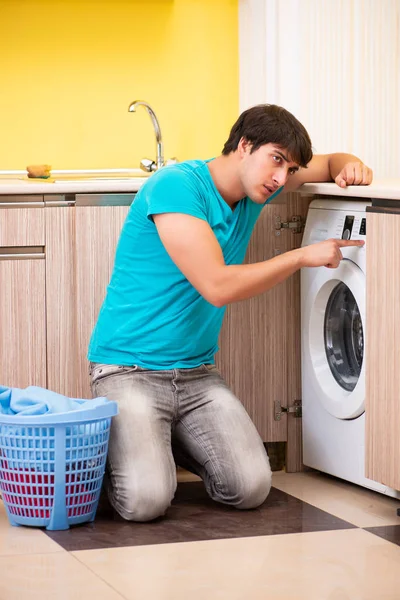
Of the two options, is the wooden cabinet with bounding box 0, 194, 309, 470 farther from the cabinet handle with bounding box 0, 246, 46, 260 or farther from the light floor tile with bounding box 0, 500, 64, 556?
the light floor tile with bounding box 0, 500, 64, 556

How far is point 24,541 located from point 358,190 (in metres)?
1.21

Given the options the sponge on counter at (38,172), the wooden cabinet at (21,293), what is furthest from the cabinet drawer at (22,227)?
the sponge on counter at (38,172)

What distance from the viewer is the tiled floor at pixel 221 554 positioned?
7.02 ft

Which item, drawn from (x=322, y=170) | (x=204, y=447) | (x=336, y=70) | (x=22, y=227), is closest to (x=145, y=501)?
(x=204, y=447)

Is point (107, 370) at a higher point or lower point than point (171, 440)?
higher

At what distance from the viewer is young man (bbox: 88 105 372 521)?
263 cm

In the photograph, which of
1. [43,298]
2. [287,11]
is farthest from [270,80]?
[43,298]

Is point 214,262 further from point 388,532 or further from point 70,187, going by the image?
point 388,532

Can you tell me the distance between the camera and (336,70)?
3906 millimetres

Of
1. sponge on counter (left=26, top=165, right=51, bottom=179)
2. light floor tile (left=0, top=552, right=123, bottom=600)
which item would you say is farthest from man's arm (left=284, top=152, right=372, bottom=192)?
light floor tile (left=0, top=552, right=123, bottom=600)

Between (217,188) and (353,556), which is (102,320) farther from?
(353,556)

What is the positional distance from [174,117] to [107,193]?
1251 millimetres

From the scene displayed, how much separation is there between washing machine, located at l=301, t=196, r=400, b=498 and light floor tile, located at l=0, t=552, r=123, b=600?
0.92 meters

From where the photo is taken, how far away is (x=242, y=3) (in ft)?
13.7
